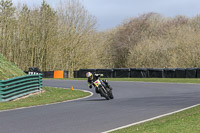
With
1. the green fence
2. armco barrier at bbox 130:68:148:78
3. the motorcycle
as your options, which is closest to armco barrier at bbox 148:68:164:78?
armco barrier at bbox 130:68:148:78

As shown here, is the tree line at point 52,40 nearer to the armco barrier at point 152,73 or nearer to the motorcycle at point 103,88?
the armco barrier at point 152,73

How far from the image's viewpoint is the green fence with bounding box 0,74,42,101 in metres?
18.2

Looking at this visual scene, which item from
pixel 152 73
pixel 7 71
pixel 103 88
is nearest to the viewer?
pixel 103 88

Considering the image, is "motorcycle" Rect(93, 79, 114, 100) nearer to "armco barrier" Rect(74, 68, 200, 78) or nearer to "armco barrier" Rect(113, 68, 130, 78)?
"armco barrier" Rect(74, 68, 200, 78)

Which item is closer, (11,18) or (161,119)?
(161,119)

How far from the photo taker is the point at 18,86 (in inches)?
760

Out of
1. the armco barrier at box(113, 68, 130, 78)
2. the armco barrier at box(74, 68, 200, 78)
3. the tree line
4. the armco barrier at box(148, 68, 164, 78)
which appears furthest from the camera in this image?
the tree line

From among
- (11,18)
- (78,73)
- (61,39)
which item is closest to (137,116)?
(78,73)

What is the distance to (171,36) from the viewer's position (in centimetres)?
7419

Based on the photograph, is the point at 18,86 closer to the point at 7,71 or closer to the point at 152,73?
the point at 7,71

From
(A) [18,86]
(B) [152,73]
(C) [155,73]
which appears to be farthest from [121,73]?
(A) [18,86]

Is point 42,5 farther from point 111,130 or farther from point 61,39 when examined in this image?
point 111,130

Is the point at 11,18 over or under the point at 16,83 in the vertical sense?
over

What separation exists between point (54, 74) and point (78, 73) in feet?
10.4
